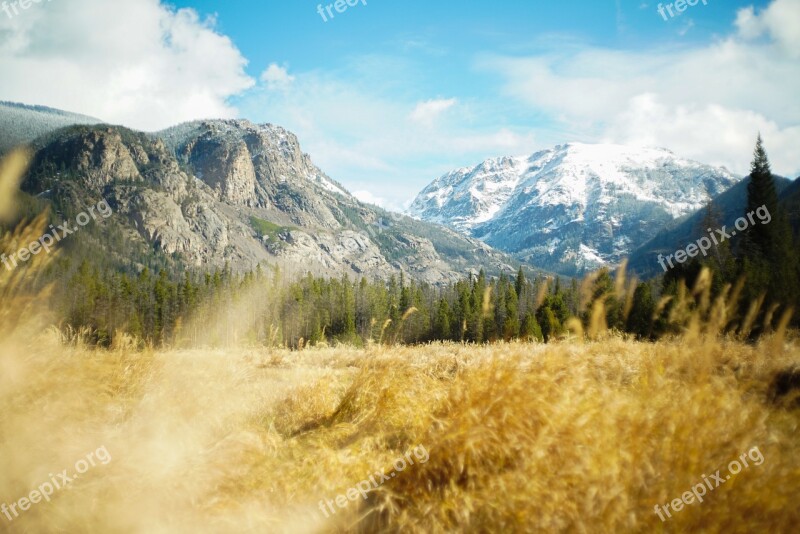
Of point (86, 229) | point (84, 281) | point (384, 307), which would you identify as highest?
point (86, 229)

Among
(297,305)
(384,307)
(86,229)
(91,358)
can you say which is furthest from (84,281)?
(86,229)

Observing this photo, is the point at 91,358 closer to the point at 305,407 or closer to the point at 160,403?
the point at 160,403

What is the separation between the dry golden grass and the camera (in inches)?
101

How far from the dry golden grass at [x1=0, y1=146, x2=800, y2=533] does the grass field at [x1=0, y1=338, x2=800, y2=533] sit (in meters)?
0.01

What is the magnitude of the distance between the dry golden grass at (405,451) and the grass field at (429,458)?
0.01 metres

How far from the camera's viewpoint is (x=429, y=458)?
3.18 m

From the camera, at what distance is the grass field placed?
8.34ft

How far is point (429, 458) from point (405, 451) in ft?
1.67

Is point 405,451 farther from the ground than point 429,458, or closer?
closer

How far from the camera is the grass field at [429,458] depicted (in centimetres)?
254

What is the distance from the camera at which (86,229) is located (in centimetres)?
19775

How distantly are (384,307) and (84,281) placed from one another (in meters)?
55.9

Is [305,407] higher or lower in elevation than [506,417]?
lower

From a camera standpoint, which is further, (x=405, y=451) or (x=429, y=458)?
(x=405, y=451)
